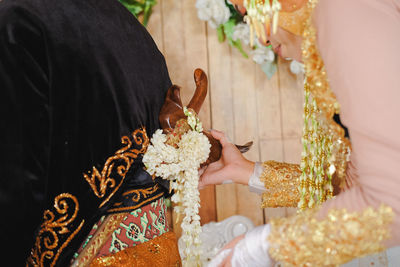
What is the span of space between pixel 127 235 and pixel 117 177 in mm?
155

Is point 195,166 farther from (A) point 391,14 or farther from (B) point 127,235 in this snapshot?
(A) point 391,14

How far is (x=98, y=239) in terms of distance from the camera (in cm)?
101

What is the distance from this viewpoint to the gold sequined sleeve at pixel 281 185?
55.1 inches

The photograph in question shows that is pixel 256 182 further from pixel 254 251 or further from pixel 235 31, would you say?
pixel 235 31

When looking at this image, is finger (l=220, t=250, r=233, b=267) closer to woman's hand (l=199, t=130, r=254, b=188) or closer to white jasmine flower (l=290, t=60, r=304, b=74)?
woman's hand (l=199, t=130, r=254, b=188)

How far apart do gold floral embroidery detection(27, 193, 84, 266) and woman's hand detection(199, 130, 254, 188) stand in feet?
1.86

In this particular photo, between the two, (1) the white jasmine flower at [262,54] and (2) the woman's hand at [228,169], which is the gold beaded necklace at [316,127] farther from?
(1) the white jasmine flower at [262,54]

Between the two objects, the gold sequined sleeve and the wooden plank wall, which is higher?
the wooden plank wall

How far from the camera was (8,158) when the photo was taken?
835 millimetres

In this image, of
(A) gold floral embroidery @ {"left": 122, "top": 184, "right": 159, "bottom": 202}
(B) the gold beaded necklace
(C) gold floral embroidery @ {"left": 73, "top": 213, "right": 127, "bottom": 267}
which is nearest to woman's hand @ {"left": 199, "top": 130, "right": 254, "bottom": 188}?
(B) the gold beaded necklace

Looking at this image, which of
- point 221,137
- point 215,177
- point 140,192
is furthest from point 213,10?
point 140,192

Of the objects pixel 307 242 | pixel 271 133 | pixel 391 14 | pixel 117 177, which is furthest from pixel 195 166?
pixel 271 133

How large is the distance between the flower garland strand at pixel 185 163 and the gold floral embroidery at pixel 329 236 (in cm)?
34

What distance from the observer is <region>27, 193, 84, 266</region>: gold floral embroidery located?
934 millimetres
